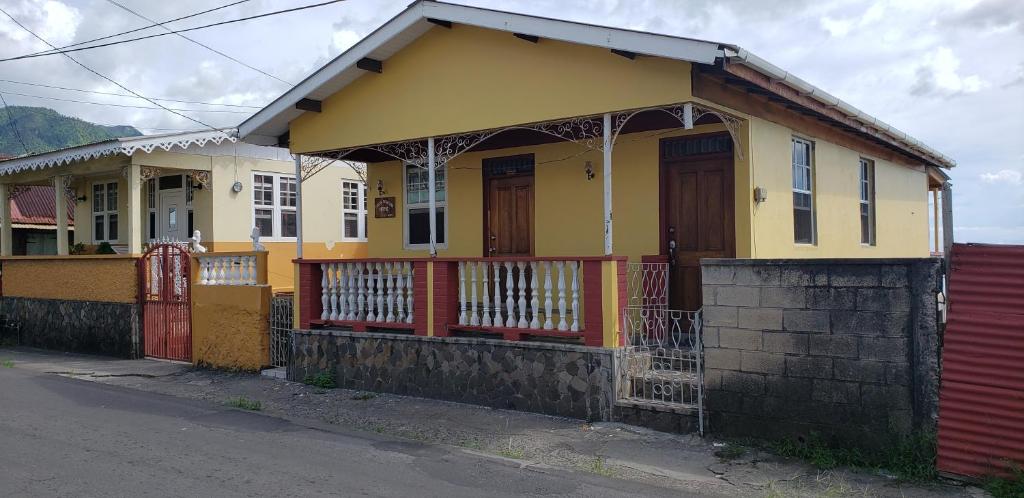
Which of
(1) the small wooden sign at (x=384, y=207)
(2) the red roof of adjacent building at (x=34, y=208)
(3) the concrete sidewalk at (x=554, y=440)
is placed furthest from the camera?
(2) the red roof of adjacent building at (x=34, y=208)

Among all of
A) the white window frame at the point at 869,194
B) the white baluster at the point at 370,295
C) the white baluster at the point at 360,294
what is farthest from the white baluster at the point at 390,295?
the white window frame at the point at 869,194

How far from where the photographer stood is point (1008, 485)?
5.55 metres

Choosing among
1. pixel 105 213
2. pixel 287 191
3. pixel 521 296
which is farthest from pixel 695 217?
pixel 105 213

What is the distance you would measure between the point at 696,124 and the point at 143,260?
32.1ft

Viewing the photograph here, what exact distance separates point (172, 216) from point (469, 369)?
1112 centimetres

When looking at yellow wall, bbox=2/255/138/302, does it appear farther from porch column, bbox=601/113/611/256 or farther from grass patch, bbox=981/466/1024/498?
grass patch, bbox=981/466/1024/498

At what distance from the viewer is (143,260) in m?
13.7

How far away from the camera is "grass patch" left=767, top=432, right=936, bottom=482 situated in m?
5.95

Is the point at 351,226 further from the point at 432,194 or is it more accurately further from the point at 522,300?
the point at 522,300

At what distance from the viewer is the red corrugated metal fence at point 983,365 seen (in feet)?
18.6

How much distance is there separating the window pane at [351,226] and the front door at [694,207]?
10325 millimetres

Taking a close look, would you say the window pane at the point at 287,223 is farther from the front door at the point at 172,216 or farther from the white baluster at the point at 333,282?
the white baluster at the point at 333,282

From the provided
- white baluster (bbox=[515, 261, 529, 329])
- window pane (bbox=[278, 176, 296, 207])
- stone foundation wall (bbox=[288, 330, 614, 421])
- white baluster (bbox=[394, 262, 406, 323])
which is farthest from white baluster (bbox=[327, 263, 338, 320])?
window pane (bbox=[278, 176, 296, 207])

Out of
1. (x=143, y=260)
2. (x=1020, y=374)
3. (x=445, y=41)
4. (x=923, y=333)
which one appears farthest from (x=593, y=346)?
(x=143, y=260)
